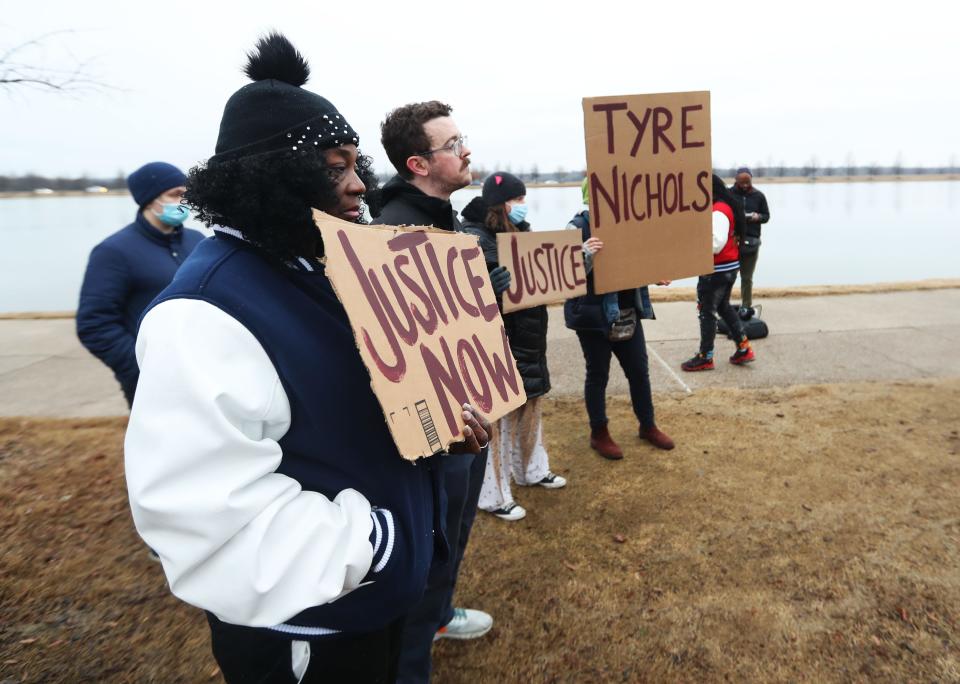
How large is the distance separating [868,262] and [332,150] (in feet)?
54.3

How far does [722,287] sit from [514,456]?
2.98 m

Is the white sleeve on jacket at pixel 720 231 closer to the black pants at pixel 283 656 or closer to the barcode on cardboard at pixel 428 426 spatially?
the barcode on cardboard at pixel 428 426

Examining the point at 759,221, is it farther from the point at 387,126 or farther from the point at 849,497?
the point at 387,126

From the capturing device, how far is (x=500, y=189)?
3.03 metres

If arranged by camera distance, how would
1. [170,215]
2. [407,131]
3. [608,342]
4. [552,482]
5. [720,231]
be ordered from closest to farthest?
[407,131], [170,215], [552,482], [608,342], [720,231]

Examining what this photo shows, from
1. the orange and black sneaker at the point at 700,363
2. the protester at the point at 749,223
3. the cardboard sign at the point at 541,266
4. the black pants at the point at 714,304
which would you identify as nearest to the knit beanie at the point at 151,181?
the cardboard sign at the point at 541,266

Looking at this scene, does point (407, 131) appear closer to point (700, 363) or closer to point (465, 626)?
point (465, 626)

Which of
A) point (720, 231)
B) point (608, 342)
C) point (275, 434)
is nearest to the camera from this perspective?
point (275, 434)

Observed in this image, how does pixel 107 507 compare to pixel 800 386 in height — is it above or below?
above

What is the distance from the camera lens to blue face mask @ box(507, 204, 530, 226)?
308 cm

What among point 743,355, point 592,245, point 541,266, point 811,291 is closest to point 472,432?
point 541,266

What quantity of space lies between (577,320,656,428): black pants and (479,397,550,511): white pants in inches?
22.7

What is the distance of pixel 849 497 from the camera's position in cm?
332

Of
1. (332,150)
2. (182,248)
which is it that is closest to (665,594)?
(332,150)
